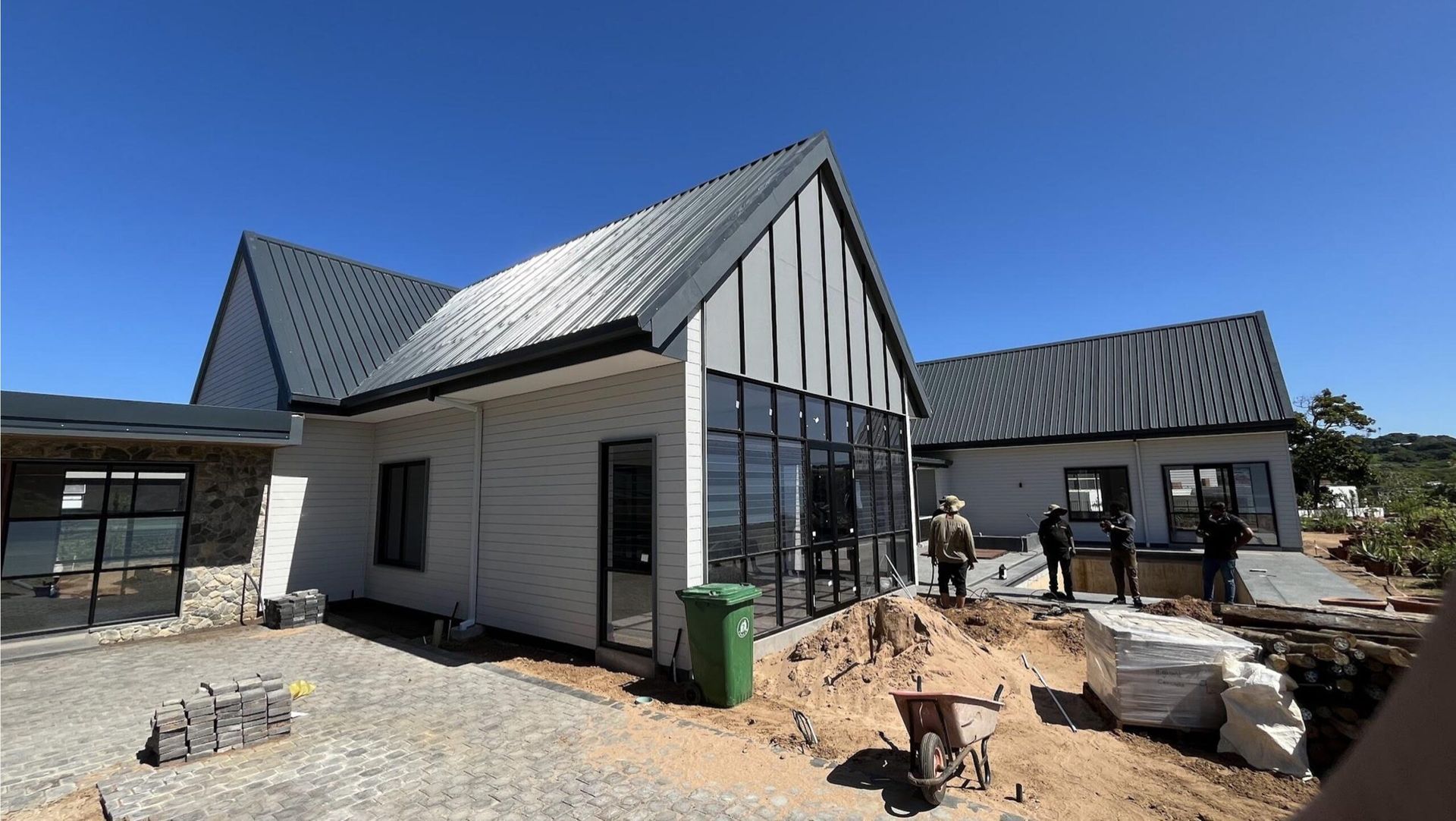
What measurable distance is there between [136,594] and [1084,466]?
2301 cm

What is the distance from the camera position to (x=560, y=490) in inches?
354

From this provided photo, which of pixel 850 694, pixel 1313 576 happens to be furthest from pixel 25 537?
pixel 1313 576

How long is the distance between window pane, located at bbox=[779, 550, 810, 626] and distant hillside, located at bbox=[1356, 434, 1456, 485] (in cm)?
1742

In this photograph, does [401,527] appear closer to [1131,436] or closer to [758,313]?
[758,313]

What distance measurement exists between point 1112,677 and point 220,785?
26.6 feet

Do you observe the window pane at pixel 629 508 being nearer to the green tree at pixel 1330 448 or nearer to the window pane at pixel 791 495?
→ the window pane at pixel 791 495

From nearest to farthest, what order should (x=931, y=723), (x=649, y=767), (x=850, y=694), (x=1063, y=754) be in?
(x=931, y=723) < (x=649, y=767) < (x=1063, y=754) < (x=850, y=694)

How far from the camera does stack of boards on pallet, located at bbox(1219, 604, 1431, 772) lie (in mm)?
5543

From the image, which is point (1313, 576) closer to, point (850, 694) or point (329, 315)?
point (850, 694)

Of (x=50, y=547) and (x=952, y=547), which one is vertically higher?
(x=50, y=547)

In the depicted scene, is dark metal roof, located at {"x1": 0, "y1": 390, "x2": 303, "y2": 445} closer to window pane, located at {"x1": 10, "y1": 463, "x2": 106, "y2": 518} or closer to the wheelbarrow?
window pane, located at {"x1": 10, "y1": 463, "x2": 106, "y2": 518}

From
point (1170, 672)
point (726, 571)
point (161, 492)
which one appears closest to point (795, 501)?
point (726, 571)

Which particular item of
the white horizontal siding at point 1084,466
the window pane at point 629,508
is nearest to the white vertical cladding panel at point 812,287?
the window pane at point 629,508

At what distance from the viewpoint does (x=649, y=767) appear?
5398 mm
